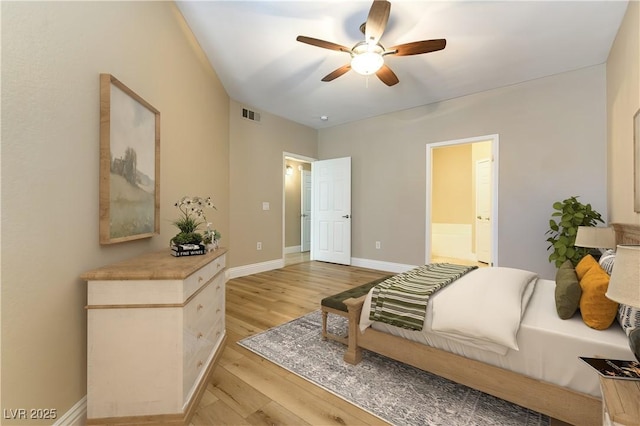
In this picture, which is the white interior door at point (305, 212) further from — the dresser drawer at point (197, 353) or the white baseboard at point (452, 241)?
the dresser drawer at point (197, 353)

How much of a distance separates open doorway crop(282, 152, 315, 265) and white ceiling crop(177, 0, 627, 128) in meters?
2.98

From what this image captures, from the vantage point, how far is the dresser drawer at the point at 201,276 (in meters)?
1.48

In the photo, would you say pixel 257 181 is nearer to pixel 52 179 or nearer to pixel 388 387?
pixel 52 179

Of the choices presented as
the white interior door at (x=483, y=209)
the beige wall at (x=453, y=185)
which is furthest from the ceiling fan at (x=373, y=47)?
the beige wall at (x=453, y=185)

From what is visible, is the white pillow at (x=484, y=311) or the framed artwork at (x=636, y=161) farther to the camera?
the framed artwork at (x=636, y=161)

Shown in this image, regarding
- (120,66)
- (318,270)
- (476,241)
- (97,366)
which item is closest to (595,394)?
(97,366)

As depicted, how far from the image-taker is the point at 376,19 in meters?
2.07

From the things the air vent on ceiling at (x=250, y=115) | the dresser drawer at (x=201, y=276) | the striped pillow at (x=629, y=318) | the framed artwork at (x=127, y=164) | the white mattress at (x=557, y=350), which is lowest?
the white mattress at (x=557, y=350)

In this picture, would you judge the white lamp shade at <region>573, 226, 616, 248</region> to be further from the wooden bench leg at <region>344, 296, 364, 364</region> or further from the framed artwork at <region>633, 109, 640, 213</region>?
the wooden bench leg at <region>344, 296, 364, 364</region>

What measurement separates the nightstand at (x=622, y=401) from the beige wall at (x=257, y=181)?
162 inches

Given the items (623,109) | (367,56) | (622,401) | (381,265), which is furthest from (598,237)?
(381,265)

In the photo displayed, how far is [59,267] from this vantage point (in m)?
1.29

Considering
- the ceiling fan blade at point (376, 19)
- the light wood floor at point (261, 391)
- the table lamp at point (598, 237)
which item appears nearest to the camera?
→ the light wood floor at point (261, 391)

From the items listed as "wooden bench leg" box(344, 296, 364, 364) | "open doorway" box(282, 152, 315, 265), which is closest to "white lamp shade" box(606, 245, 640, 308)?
"wooden bench leg" box(344, 296, 364, 364)
